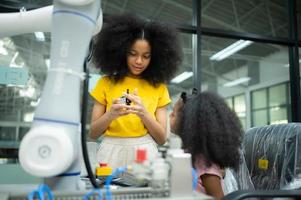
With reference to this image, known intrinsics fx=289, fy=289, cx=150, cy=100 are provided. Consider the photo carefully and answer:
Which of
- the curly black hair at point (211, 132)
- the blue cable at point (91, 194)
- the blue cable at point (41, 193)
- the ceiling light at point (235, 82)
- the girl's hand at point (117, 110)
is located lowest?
the blue cable at point (91, 194)

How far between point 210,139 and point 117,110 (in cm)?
34

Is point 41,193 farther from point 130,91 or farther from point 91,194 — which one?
point 130,91

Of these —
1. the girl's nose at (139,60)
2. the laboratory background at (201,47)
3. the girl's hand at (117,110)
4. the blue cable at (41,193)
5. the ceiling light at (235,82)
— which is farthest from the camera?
the ceiling light at (235,82)

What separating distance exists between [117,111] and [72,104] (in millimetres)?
431

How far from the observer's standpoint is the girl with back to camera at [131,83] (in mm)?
1114

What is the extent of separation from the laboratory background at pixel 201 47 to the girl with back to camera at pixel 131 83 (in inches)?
31.4

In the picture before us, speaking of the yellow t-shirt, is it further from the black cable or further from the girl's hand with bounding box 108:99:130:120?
the black cable

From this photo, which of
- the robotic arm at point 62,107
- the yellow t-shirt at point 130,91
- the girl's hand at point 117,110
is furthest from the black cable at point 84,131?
the yellow t-shirt at point 130,91

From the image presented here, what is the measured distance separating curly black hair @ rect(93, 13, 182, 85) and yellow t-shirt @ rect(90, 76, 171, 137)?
3 centimetres

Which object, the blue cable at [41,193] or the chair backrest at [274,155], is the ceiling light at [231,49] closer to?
the chair backrest at [274,155]

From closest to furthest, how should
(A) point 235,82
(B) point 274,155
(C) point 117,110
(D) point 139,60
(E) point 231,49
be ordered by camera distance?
(C) point 117,110 → (D) point 139,60 → (B) point 274,155 → (E) point 231,49 → (A) point 235,82

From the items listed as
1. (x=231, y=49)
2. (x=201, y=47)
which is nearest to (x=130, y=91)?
(x=201, y=47)

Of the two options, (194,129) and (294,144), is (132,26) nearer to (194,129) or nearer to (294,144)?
(194,129)

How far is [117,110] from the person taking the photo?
1.00m
